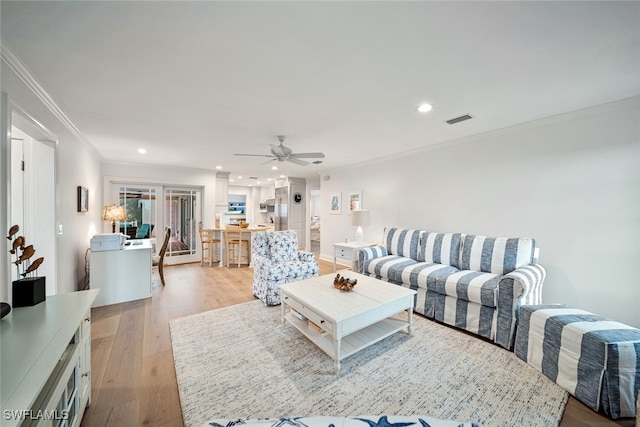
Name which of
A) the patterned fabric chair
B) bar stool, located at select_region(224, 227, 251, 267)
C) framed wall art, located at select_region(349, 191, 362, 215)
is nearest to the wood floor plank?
the patterned fabric chair

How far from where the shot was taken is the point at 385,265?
11.3 ft

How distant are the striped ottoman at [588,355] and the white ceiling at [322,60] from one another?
6.35 ft

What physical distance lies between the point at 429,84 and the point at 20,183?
153 inches

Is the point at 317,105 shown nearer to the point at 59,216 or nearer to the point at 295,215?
the point at 59,216

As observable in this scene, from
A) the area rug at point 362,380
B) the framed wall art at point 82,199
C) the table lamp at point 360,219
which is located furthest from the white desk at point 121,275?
the table lamp at point 360,219

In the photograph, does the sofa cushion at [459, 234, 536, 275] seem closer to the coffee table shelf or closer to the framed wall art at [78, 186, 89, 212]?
the coffee table shelf

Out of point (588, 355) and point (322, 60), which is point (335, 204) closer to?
point (322, 60)

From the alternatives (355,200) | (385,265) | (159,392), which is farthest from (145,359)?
(355,200)

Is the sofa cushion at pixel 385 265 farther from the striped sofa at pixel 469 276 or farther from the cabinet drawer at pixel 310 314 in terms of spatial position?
the cabinet drawer at pixel 310 314

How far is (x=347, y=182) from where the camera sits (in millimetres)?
5738

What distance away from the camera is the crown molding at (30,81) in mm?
1573

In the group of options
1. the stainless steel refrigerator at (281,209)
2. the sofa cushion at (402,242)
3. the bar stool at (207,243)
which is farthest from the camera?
the stainless steel refrigerator at (281,209)

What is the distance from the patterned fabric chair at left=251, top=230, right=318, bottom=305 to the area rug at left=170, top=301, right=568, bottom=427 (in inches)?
29.3

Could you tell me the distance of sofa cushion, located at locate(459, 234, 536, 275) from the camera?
2.75 m
